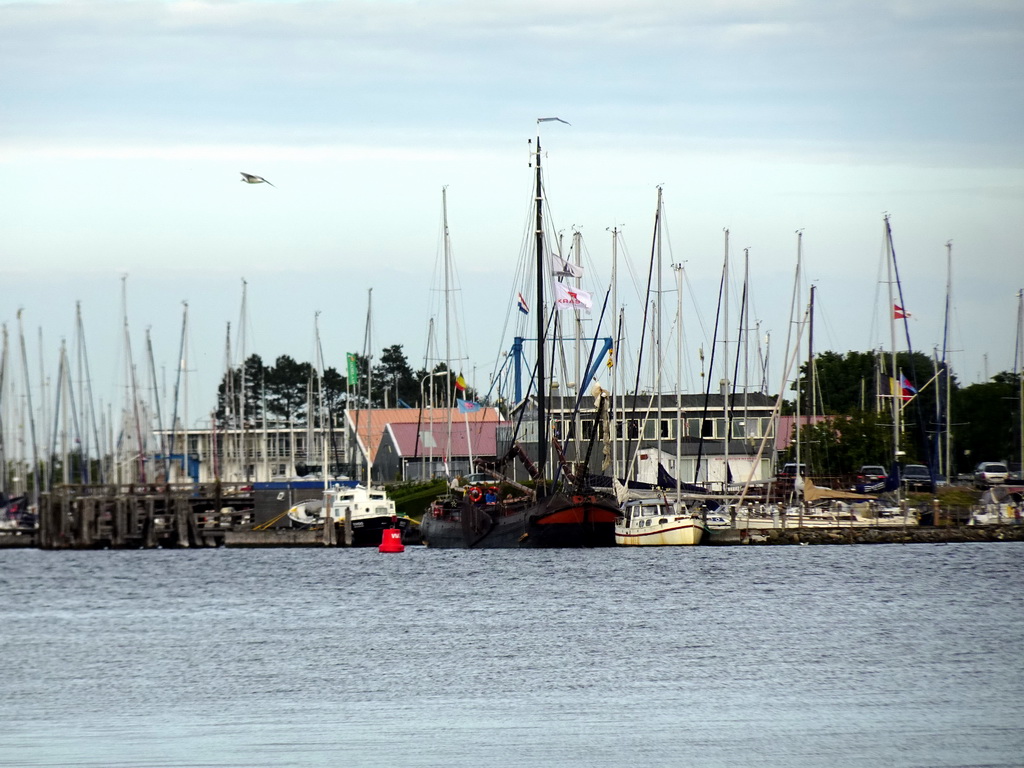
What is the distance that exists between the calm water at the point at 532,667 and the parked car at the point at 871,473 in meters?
18.8

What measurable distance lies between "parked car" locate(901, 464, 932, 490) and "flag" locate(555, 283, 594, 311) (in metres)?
25.0

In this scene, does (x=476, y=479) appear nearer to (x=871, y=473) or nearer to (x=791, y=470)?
(x=791, y=470)

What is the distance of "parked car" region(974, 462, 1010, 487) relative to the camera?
296 ft

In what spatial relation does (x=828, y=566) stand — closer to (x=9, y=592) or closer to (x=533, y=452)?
(x=9, y=592)

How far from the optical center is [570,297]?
73188mm

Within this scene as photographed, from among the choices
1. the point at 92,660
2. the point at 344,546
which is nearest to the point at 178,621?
the point at 92,660

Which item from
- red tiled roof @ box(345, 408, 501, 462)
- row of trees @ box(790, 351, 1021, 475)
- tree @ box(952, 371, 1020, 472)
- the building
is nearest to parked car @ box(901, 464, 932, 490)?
row of trees @ box(790, 351, 1021, 475)

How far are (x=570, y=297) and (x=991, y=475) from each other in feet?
110

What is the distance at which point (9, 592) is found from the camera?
62.1 meters

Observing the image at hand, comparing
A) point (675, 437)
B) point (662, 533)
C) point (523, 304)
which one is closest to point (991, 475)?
point (675, 437)

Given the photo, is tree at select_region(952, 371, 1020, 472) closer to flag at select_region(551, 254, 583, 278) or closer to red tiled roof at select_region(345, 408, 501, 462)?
red tiled roof at select_region(345, 408, 501, 462)

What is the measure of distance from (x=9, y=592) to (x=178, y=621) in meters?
17.8

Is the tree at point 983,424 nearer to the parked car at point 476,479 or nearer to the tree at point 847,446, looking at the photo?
the tree at point 847,446

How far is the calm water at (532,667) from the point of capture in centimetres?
2394
